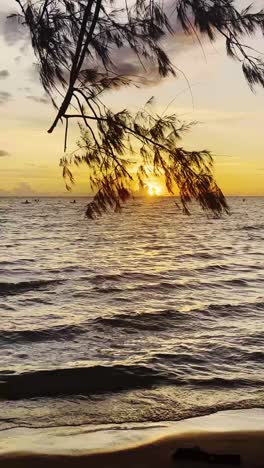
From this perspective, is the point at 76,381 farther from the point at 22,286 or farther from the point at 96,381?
the point at 22,286

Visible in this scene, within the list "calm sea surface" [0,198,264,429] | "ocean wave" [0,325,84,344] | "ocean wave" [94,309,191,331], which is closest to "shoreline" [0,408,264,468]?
"calm sea surface" [0,198,264,429]

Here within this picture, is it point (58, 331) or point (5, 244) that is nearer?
point (58, 331)

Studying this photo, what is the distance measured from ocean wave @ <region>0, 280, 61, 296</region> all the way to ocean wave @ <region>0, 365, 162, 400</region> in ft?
25.9

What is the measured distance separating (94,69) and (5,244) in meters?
29.4

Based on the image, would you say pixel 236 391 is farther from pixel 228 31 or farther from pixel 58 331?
pixel 228 31

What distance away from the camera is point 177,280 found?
17.6 metres

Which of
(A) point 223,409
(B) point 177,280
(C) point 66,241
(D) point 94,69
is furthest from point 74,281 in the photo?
(C) point 66,241

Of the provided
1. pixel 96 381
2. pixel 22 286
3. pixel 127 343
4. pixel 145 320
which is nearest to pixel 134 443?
pixel 96 381

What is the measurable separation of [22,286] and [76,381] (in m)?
9.40

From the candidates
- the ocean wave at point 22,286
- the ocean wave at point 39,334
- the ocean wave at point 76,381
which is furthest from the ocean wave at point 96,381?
the ocean wave at point 22,286

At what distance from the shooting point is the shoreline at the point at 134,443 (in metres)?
4.85

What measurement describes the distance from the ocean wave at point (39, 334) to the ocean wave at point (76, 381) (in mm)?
2028

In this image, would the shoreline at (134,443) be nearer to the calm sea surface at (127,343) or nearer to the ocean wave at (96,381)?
the calm sea surface at (127,343)

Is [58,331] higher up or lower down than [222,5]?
lower down
